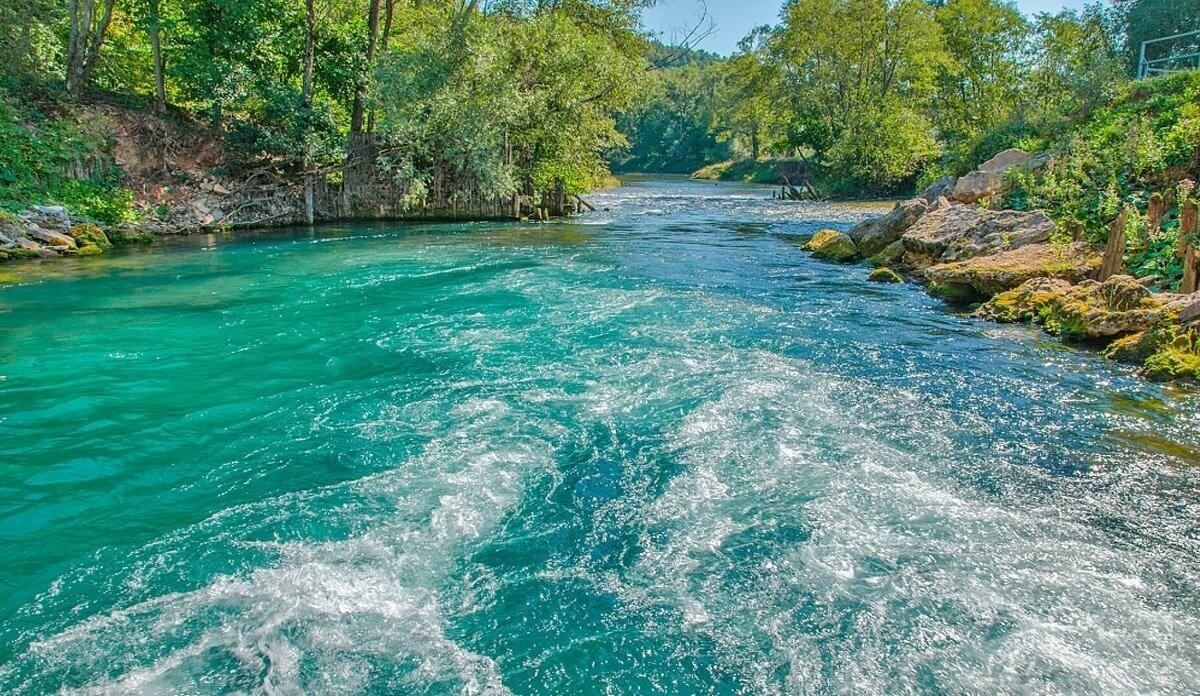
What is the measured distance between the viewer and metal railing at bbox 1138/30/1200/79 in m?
19.4

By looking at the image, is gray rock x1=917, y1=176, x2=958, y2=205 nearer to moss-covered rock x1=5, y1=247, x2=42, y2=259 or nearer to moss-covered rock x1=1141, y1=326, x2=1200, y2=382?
moss-covered rock x1=1141, y1=326, x2=1200, y2=382

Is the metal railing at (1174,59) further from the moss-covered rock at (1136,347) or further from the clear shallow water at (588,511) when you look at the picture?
the clear shallow water at (588,511)

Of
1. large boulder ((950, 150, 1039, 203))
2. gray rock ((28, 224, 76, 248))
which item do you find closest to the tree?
large boulder ((950, 150, 1039, 203))

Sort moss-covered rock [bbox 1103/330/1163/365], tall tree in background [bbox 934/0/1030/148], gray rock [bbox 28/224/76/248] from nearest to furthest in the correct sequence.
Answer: moss-covered rock [bbox 1103/330/1163/365], gray rock [bbox 28/224/76/248], tall tree in background [bbox 934/0/1030/148]

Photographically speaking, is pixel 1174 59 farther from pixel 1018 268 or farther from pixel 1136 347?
pixel 1136 347

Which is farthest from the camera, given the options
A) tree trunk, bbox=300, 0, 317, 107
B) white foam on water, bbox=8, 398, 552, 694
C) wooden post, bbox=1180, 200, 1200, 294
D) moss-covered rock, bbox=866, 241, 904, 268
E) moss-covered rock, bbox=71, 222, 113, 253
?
tree trunk, bbox=300, 0, 317, 107

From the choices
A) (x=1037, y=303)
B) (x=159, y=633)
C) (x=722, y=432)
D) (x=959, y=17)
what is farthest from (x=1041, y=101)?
(x=159, y=633)

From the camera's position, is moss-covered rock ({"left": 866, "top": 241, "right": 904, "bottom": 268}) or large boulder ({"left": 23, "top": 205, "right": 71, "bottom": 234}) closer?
moss-covered rock ({"left": 866, "top": 241, "right": 904, "bottom": 268})

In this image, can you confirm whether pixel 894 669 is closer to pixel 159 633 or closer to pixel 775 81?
pixel 159 633

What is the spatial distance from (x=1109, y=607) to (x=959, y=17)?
149 feet

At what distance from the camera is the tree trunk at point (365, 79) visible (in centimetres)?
2270

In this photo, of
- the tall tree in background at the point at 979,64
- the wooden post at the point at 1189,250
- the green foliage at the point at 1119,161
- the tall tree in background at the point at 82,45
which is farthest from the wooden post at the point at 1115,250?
the tall tree in background at the point at 979,64

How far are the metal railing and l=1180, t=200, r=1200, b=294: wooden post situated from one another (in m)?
11.8

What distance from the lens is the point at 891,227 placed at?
17.2 meters
